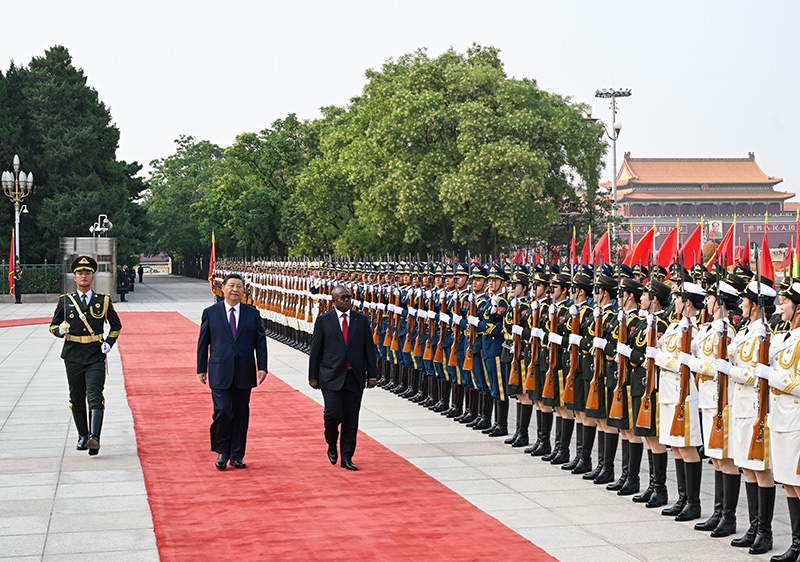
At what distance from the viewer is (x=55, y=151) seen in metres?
52.9

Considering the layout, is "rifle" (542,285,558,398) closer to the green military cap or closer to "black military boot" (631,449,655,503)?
"black military boot" (631,449,655,503)

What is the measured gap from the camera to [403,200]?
32281 millimetres

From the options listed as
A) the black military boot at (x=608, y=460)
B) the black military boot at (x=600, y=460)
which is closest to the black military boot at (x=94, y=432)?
the black military boot at (x=600, y=460)

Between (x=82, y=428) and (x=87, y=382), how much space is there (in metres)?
0.50

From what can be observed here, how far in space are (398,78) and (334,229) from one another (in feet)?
26.6

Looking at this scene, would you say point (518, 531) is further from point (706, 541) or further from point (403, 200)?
point (403, 200)

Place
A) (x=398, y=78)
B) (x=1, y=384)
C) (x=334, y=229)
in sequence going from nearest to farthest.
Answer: (x=1, y=384) < (x=398, y=78) < (x=334, y=229)

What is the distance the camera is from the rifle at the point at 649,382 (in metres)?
7.83

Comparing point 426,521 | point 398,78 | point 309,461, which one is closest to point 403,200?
point 398,78

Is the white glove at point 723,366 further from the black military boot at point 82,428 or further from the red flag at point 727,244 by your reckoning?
the black military boot at point 82,428

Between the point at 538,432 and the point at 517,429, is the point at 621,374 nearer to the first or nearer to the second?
the point at 538,432

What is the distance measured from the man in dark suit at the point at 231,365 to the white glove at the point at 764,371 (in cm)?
439

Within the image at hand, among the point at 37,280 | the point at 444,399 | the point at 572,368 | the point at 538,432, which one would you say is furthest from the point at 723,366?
the point at 37,280

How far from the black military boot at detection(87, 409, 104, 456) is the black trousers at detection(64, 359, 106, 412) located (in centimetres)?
6
